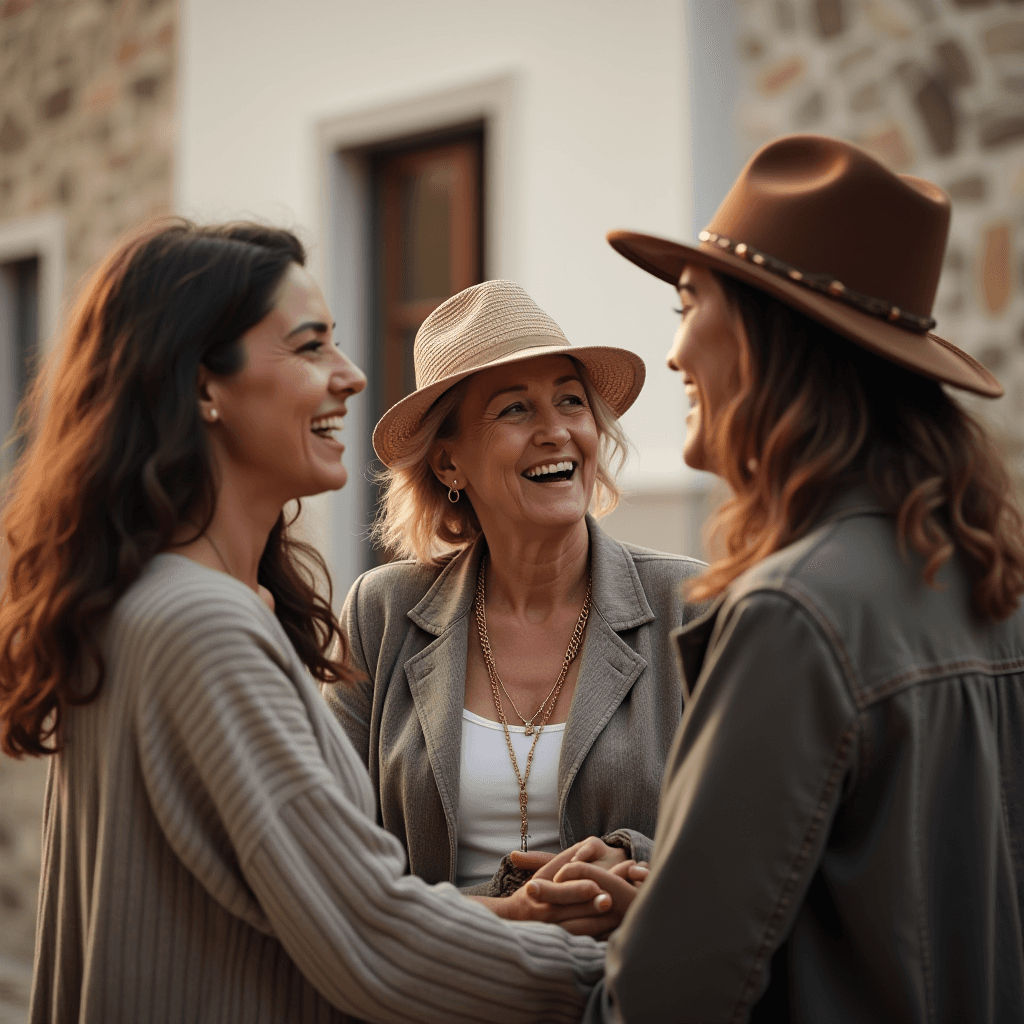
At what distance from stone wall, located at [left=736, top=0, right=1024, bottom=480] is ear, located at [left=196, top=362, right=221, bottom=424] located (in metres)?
2.93

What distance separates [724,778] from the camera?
1.41m

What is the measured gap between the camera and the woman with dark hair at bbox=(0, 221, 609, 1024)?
157 cm

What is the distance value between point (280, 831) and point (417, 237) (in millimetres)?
4700

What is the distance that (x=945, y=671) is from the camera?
145 centimetres

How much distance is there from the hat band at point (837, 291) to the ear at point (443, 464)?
4.38 feet

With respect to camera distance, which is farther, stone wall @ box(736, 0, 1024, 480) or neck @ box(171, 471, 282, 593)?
stone wall @ box(736, 0, 1024, 480)

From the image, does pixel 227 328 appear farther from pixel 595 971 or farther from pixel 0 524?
pixel 595 971

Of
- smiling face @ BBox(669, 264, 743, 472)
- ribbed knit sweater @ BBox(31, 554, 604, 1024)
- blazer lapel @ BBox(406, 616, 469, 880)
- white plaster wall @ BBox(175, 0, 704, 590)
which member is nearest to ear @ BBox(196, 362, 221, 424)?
ribbed knit sweater @ BBox(31, 554, 604, 1024)

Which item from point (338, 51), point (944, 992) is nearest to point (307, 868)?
point (944, 992)

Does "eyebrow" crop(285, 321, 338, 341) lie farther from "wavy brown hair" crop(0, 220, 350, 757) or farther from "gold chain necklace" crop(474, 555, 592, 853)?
"gold chain necklace" crop(474, 555, 592, 853)

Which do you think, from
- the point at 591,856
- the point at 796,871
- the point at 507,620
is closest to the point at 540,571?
the point at 507,620

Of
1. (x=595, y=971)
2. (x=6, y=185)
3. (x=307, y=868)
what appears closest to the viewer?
(x=307, y=868)

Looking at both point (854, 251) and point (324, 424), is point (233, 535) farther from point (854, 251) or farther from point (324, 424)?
point (854, 251)

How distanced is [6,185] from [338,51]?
2.82m
